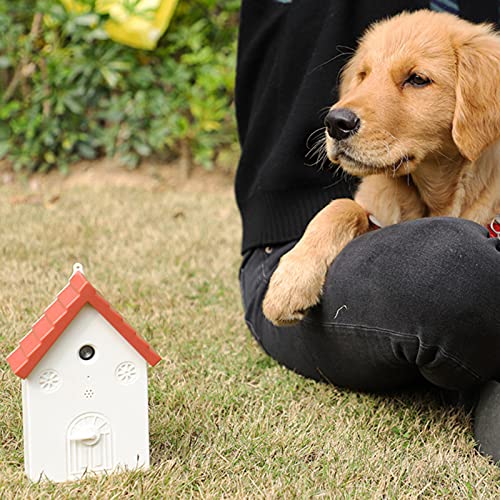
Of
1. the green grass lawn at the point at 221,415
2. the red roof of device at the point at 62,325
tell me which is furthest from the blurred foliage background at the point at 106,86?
the red roof of device at the point at 62,325

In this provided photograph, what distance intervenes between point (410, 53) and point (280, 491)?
1.19m

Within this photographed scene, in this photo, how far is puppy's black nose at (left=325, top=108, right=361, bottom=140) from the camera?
212 centimetres

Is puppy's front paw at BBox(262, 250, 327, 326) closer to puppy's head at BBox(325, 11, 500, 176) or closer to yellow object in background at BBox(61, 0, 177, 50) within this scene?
puppy's head at BBox(325, 11, 500, 176)

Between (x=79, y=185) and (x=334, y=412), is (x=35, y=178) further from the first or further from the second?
(x=334, y=412)

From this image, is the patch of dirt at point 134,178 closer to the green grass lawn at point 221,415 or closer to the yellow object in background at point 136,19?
the yellow object in background at point 136,19

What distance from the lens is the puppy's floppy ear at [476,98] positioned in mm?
2148

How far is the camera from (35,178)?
5.41 metres

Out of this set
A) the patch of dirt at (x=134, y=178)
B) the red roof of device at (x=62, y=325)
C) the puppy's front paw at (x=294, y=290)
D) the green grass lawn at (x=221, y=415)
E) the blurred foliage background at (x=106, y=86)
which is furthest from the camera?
the patch of dirt at (x=134, y=178)

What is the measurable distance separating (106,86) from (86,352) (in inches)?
156

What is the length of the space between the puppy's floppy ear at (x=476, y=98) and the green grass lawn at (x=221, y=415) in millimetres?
739

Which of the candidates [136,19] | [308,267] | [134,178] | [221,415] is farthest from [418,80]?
[134,178]

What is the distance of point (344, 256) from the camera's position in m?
2.14

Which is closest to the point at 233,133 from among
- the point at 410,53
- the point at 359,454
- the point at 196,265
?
the point at 196,265

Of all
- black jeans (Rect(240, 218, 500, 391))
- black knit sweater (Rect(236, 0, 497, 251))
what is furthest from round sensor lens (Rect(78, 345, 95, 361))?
black knit sweater (Rect(236, 0, 497, 251))
